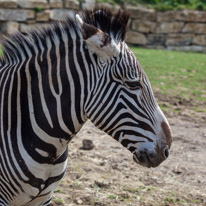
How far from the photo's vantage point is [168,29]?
18.5 meters

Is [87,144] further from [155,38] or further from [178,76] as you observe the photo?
[155,38]

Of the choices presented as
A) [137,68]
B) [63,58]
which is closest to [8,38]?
[63,58]

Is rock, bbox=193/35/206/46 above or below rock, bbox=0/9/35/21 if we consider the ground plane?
below

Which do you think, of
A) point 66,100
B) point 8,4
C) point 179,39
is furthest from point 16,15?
point 66,100

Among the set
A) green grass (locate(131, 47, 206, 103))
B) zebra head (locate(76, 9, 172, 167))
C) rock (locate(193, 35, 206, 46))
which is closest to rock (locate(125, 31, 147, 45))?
rock (locate(193, 35, 206, 46))

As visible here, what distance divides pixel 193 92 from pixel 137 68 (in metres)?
6.65

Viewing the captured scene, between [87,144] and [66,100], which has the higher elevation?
[66,100]

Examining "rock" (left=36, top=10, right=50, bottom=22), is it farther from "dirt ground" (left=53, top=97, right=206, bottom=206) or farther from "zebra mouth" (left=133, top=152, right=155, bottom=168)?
"zebra mouth" (left=133, top=152, right=155, bottom=168)

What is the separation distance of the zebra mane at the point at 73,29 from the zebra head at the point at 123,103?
151mm

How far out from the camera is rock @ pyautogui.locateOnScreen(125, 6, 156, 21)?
18188 millimetres

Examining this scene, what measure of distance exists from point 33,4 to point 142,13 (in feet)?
15.9

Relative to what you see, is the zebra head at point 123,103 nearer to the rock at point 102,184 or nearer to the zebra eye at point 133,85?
→ the zebra eye at point 133,85

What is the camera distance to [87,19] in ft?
9.47

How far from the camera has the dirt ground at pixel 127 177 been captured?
4277mm
